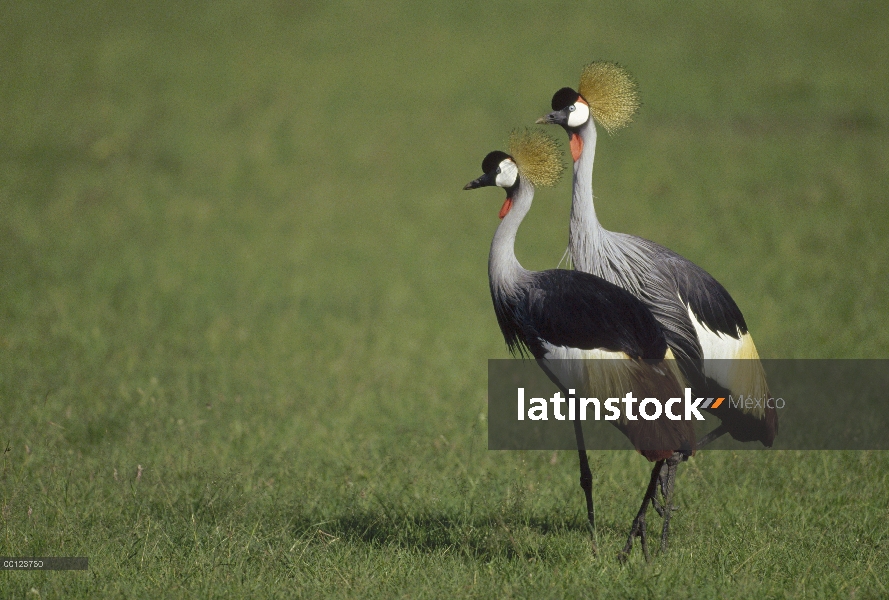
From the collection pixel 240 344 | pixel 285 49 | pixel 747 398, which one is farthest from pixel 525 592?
pixel 285 49

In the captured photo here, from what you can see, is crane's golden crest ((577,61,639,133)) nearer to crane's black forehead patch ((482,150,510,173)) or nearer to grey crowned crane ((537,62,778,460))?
grey crowned crane ((537,62,778,460))

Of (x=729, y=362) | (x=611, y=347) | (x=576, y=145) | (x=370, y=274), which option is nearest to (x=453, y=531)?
(x=611, y=347)

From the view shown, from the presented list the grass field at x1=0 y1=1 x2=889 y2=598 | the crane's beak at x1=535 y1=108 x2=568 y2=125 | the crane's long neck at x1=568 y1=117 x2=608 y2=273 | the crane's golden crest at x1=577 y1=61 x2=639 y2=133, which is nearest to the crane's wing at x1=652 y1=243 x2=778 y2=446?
the crane's long neck at x1=568 y1=117 x2=608 y2=273

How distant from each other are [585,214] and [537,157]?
1.12 feet

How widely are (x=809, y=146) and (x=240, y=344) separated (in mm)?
8666

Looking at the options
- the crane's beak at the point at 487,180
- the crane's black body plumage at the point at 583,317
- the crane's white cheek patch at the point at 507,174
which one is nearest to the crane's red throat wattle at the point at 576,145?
the crane's white cheek patch at the point at 507,174

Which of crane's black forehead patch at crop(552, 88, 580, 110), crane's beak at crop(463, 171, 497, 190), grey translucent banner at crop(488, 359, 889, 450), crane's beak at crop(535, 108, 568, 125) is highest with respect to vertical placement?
crane's black forehead patch at crop(552, 88, 580, 110)

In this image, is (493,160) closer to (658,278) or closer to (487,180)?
(487,180)

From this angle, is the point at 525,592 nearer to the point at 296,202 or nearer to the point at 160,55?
the point at 296,202

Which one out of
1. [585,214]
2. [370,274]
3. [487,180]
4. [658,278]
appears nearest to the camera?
[487,180]

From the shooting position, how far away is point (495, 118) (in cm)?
1411

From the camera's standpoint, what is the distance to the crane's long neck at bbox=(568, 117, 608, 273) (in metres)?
4.35

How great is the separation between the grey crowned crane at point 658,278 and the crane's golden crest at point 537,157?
0.38ft

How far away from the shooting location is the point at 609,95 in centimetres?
453
